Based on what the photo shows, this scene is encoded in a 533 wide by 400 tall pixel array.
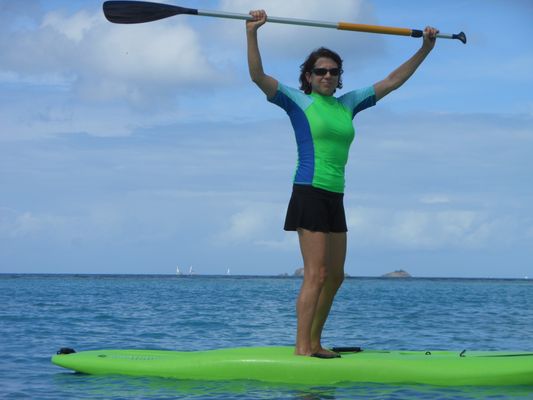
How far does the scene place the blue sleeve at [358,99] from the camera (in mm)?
7480

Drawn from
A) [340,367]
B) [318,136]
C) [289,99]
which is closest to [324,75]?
[289,99]

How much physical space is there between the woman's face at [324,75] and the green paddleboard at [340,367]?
85.3 inches

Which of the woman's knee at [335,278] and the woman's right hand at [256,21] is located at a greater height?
the woman's right hand at [256,21]

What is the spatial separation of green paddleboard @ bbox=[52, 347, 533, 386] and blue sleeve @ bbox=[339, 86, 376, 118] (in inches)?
80.4

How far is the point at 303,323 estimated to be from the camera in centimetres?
734

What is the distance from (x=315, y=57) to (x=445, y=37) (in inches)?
43.7

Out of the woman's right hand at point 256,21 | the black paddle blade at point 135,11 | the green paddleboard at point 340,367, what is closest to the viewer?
the woman's right hand at point 256,21

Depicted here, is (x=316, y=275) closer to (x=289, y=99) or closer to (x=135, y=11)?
(x=289, y=99)

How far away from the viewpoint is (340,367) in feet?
24.4

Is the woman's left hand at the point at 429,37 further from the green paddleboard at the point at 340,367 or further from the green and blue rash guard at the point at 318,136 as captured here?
the green paddleboard at the point at 340,367

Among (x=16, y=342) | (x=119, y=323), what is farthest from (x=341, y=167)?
(x=119, y=323)

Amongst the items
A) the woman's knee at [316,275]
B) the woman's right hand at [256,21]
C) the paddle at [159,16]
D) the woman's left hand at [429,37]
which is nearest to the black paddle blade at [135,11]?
the paddle at [159,16]

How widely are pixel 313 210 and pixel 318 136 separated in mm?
570

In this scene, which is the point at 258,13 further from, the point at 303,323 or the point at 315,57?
the point at 303,323
